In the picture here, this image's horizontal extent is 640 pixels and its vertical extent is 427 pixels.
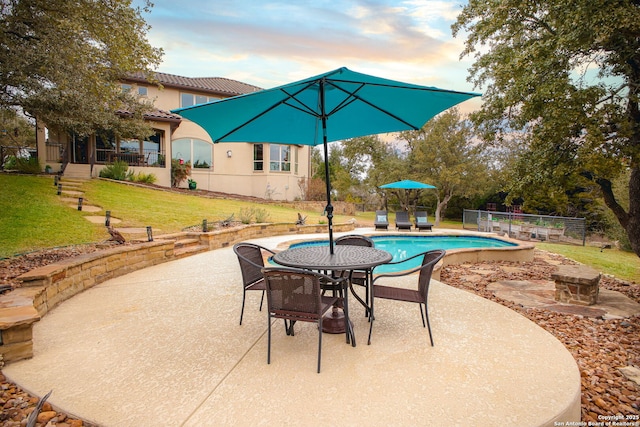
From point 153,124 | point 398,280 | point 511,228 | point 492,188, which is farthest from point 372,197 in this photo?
point 398,280

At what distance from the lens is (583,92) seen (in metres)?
4.93

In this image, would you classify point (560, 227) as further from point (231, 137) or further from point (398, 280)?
point (231, 137)

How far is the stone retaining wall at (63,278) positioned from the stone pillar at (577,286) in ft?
21.0

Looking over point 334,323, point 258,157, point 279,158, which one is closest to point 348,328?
point 334,323

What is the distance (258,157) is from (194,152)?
12.5ft

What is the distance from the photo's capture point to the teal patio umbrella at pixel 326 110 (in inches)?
137

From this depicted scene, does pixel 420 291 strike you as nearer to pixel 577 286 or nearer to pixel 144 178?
pixel 577 286

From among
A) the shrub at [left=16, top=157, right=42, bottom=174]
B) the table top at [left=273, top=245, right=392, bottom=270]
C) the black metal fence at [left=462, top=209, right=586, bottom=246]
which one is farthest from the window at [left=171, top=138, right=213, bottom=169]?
the table top at [left=273, top=245, right=392, bottom=270]

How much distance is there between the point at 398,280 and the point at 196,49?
12.5 m

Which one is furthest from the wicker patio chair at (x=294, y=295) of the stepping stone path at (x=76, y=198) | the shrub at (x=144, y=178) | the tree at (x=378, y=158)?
the tree at (x=378, y=158)

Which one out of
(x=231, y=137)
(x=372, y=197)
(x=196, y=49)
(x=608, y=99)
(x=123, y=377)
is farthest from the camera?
(x=372, y=197)

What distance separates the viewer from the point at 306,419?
223cm

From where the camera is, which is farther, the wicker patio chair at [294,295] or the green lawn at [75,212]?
the green lawn at [75,212]

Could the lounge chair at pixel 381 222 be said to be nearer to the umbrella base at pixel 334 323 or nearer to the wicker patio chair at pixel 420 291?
the wicker patio chair at pixel 420 291
